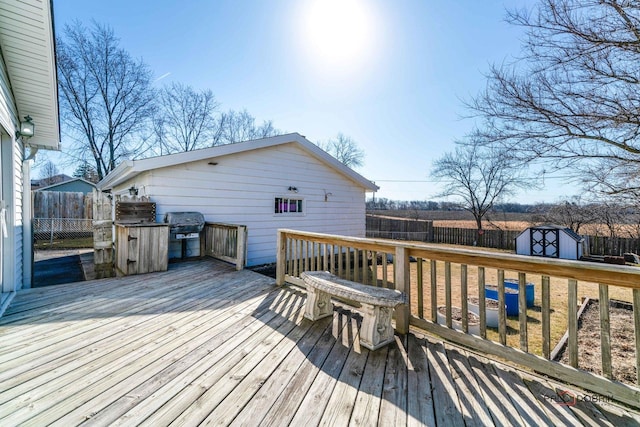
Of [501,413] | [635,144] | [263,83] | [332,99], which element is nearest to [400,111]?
[332,99]

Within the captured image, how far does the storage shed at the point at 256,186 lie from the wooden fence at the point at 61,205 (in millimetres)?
8151

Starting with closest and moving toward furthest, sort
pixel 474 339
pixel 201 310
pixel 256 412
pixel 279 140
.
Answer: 1. pixel 256 412
2. pixel 474 339
3. pixel 201 310
4. pixel 279 140

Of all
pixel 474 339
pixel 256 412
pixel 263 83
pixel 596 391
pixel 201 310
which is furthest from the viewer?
pixel 263 83

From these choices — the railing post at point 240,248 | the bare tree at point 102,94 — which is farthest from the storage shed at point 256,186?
the bare tree at point 102,94

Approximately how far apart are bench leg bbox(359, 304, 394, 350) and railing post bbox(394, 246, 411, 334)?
0.25m

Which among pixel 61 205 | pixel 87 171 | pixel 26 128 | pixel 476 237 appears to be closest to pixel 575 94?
pixel 26 128

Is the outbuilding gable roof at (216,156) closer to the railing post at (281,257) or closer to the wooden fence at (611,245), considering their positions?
the railing post at (281,257)

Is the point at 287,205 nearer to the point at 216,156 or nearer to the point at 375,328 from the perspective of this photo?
the point at 216,156

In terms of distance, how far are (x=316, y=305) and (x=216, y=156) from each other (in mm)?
4654

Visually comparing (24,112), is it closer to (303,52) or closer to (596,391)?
(303,52)

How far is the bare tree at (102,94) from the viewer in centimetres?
1370

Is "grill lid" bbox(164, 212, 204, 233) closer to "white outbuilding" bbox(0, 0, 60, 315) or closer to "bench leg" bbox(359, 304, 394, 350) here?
"white outbuilding" bbox(0, 0, 60, 315)

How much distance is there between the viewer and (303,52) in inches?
293

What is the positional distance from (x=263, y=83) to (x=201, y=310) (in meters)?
9.29
